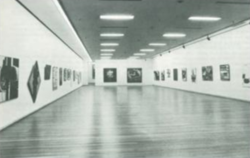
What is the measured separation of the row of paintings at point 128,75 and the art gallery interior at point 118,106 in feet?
43.3

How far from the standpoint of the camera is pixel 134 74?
27.6 meters

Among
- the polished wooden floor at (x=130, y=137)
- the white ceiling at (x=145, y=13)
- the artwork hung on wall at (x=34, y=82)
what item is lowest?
the polished wooden floor at (x=130, y=137)

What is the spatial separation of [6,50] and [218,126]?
562 cm

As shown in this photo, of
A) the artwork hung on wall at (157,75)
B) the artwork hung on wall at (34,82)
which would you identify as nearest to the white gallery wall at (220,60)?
the artwork hung on wall at (157,75)

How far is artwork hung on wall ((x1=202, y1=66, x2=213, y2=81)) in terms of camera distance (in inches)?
528

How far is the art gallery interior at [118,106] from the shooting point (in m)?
4.11

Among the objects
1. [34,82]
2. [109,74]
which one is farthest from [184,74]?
[34,82]

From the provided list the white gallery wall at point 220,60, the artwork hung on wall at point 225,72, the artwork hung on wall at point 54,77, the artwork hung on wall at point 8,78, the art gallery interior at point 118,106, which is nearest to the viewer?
the art gallery interior at point 118,106

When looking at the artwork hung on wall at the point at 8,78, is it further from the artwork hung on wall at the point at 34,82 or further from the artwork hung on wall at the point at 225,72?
the artwork hung on wall at the point at 225,72

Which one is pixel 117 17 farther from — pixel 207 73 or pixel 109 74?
pixel 109 74

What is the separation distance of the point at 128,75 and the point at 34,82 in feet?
65.9

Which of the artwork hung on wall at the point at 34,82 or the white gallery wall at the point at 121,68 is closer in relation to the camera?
the artwork hung on wall at the point at 34,82

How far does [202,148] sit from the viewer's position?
3891 mm

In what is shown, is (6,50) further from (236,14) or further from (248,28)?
(248,28)
